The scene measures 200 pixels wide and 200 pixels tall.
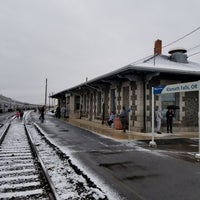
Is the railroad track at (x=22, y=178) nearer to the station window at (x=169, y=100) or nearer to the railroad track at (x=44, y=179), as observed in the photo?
the railroad track at (x=44, y=179)

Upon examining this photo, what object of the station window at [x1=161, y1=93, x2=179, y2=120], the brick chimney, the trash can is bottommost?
the trash can

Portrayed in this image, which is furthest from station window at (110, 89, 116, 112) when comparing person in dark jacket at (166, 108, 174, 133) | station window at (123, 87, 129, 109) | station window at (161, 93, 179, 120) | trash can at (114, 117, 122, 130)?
person in dark jacket at (166, 108, 174, 133)

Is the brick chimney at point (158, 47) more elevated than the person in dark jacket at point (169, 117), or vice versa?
the brick chimney at point (158, 47)

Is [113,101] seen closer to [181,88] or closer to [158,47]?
[158,47]

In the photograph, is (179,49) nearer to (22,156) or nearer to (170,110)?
(170,110)

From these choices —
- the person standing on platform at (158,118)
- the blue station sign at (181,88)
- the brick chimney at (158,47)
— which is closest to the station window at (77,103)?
the brick chimney at (158,47)

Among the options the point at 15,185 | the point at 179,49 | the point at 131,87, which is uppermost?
the point at 179,49

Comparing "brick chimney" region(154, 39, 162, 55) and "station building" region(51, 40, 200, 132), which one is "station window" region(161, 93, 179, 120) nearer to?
"station building" region(51, 40, 200, 132)

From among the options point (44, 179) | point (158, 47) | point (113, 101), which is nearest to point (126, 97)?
point (113, 101)

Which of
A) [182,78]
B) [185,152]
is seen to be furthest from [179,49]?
[185,152]

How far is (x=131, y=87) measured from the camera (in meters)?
15.0

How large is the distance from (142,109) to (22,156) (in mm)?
8475

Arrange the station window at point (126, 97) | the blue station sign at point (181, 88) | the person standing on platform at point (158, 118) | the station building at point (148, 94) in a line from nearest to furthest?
the blue station sign at point (181, 88), the person standing on platform at point (158, 118), the station building at point (148, 94), the station window at point (126, 97)

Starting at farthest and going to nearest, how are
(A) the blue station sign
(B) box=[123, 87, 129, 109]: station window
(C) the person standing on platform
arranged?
1. (B) box=[123, 87, 129, 109]: station window
2. (C) the person standing on platform
3. (A) the blue station sign
